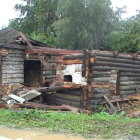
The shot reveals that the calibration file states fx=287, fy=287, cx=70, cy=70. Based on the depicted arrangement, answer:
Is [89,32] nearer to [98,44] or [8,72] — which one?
[98,44]

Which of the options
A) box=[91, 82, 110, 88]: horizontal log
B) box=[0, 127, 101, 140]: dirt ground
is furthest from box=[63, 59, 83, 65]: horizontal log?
box=[0, 127, 101, 140]: dirt ground

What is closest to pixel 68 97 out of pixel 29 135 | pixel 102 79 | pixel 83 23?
pixel 102 79

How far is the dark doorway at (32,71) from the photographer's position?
20.4 m

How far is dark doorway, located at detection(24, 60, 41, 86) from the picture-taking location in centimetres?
2041

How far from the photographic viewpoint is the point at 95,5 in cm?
3053

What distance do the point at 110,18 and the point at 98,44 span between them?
3657 millimetres

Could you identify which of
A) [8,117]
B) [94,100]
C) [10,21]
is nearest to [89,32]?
[10,21]

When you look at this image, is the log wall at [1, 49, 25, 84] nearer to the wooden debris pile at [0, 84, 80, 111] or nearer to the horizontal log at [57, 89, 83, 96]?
the wooden debris pile at [0, 84, 80, 111]

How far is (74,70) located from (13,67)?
426 centimetres

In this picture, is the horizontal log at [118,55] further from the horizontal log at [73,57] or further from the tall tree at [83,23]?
the tall tree at [83,23]

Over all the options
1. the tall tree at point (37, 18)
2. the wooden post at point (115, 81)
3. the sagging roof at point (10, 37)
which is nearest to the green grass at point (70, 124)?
the wooden post at point (115, 81)

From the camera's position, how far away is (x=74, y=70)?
633 inches

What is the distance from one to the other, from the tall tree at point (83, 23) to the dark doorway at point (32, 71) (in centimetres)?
1091

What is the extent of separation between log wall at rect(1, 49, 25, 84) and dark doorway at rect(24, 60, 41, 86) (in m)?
1.84
